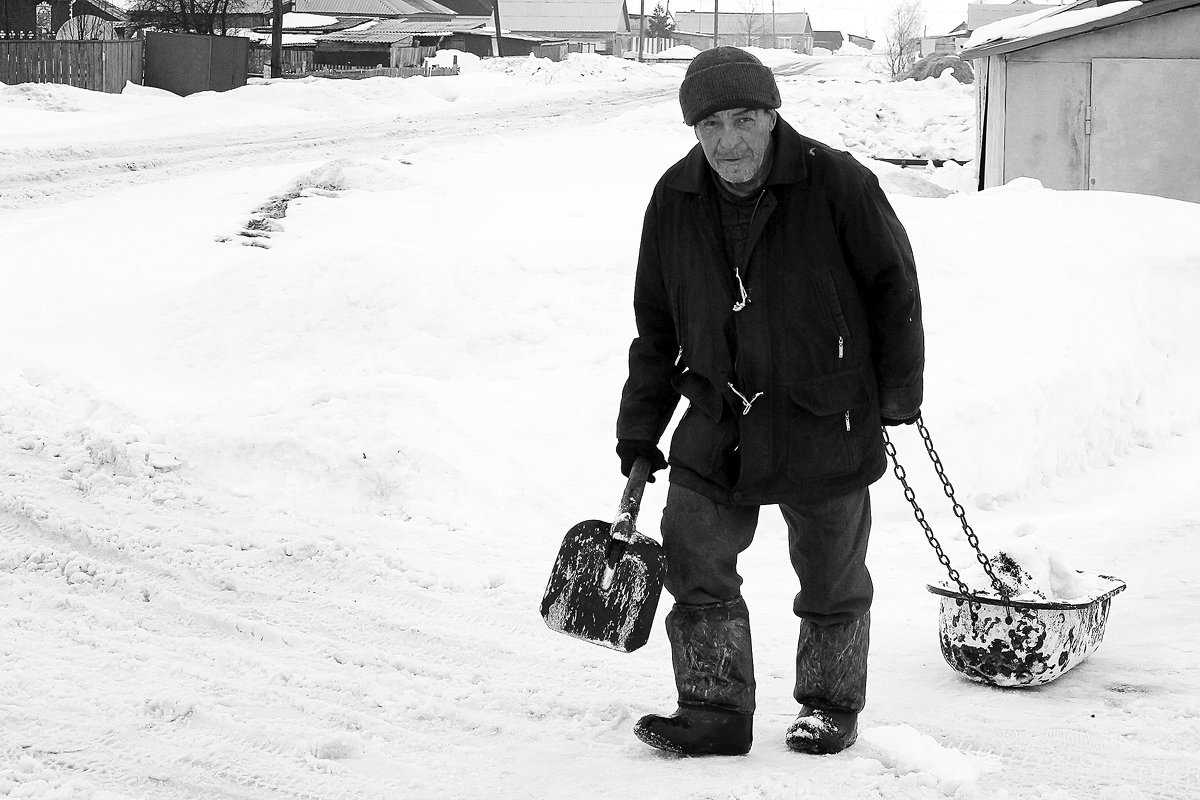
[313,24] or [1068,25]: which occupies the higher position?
[313,24]

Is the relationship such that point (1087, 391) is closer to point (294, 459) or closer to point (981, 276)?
point (981, 276)

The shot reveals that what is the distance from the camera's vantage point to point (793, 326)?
8.93ft

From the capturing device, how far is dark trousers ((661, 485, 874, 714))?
2.86 meters

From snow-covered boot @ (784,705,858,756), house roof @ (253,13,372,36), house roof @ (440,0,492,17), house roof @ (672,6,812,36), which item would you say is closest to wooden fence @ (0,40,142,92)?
Answer: house roof @ (253,13,372,36)

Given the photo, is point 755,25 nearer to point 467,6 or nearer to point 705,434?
point 467,6

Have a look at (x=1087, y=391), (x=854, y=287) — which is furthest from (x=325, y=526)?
(x=1087, y=391)

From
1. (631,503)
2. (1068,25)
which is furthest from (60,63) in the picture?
(631,503)

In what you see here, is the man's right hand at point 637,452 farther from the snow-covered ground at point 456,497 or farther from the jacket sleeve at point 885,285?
the snow-covered ground at point 456,497

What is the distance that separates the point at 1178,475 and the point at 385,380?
3903 mm

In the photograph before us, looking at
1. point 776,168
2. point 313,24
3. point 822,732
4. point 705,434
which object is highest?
point 313,24

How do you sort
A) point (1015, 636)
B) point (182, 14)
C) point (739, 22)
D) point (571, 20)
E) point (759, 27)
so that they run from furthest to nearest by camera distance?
point (739, 22) < point (759, 27) < point (571, 20) < point (182, 14) < point (1015, 636)

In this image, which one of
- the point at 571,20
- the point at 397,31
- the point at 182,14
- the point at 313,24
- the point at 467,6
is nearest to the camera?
the point at 182,14

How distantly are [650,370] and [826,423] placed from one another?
472mm

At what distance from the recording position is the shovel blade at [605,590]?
9.30 ft
